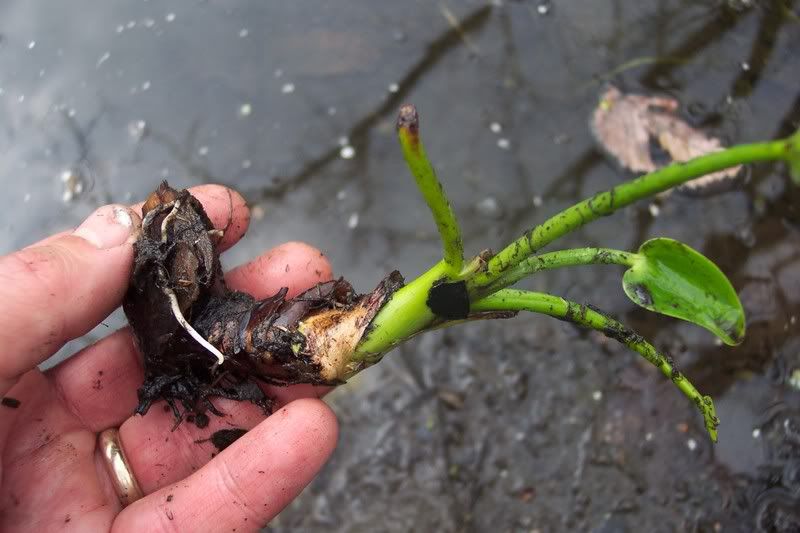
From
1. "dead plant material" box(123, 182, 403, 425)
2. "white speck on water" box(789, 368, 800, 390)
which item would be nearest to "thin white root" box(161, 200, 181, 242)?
"dead plant material" box(123, 182, 403, 425)

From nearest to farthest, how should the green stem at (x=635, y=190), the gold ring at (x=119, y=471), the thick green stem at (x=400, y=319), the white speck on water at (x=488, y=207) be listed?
1. the green stem at (x=635, y=190)
2. the thick green stem at (x=400, y=319)
3. the gold ring at (x=119, y=471)
4. the white speck on water at (x=488, y=207)

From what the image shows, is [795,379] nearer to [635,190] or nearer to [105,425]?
[635,190]

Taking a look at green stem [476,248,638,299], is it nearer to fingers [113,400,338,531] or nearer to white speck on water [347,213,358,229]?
fingers [113,400,338,531]

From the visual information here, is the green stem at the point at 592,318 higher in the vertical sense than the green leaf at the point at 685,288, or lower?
lower

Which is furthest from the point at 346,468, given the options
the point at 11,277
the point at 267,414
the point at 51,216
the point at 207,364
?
the point at 51,216

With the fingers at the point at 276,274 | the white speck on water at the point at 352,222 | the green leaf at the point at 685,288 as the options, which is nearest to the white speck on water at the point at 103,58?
the white speck on water at the point at 352,222

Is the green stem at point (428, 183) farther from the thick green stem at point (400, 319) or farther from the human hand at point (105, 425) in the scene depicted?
the human hand at point (105, 425)

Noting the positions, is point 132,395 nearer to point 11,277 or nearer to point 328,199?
point 11,277
